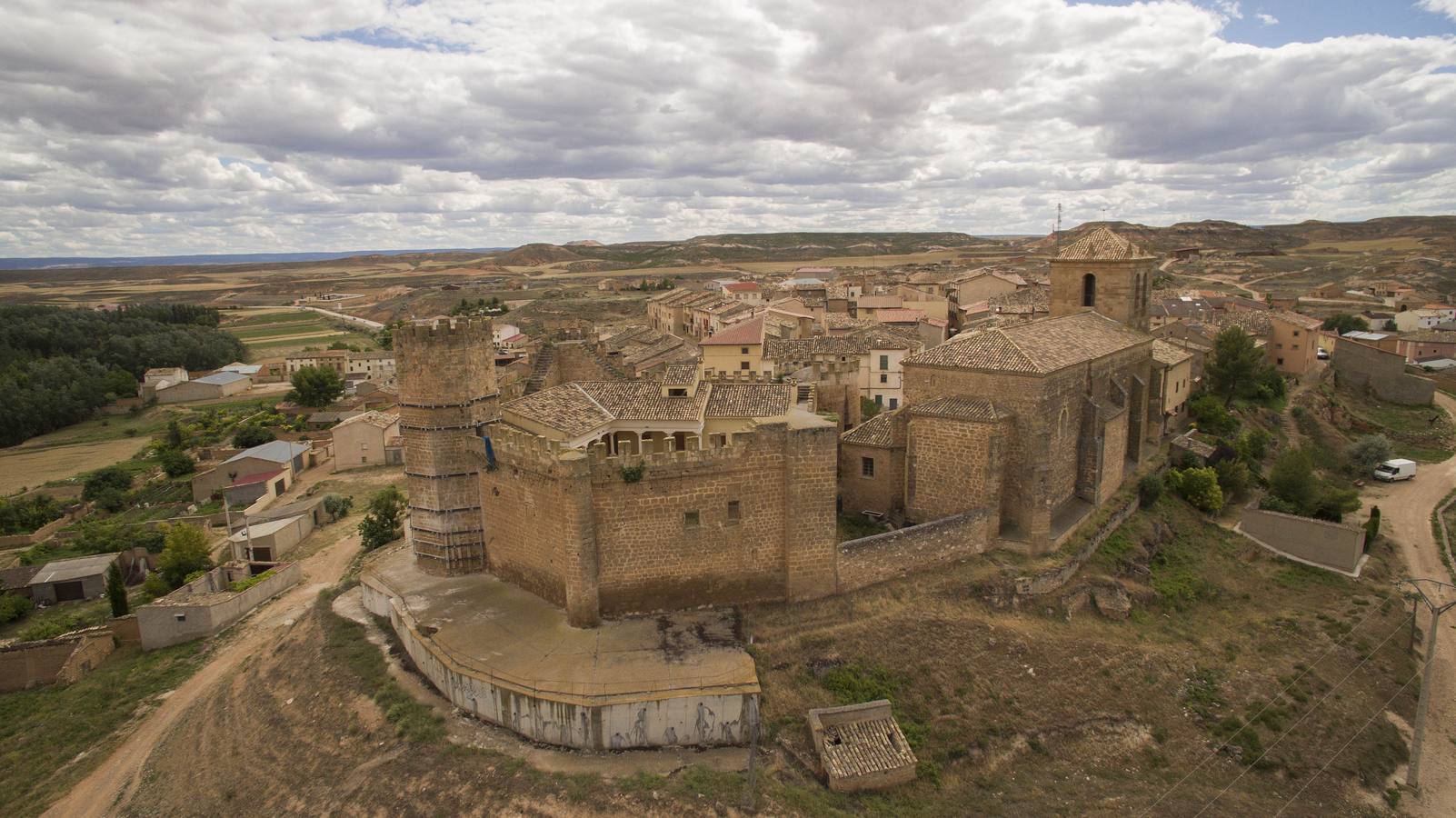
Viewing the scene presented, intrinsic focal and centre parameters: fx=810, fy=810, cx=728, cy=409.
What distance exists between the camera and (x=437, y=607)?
56.2 feet

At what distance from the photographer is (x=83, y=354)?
76.4 m

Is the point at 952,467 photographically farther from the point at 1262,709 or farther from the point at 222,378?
the point at 222,378

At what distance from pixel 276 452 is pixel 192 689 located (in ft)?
81.3

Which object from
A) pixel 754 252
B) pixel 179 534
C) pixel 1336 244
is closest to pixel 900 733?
pixel 179 534

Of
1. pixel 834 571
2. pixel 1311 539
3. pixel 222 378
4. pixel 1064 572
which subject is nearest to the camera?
pixel 834 571

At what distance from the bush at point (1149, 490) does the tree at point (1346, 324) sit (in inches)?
1787

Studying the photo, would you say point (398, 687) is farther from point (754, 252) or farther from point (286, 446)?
point (754, 252)

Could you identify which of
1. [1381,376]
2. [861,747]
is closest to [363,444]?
[861,747]

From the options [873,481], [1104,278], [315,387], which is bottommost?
[315,387]

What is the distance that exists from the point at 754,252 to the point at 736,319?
141 metres

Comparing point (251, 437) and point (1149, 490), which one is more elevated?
point (1149, 490)

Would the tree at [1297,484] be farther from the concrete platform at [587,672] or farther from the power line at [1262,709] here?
the concrete platform at [587,672]

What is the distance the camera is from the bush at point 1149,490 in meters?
24.7

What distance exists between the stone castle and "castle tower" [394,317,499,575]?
0.04 meters
